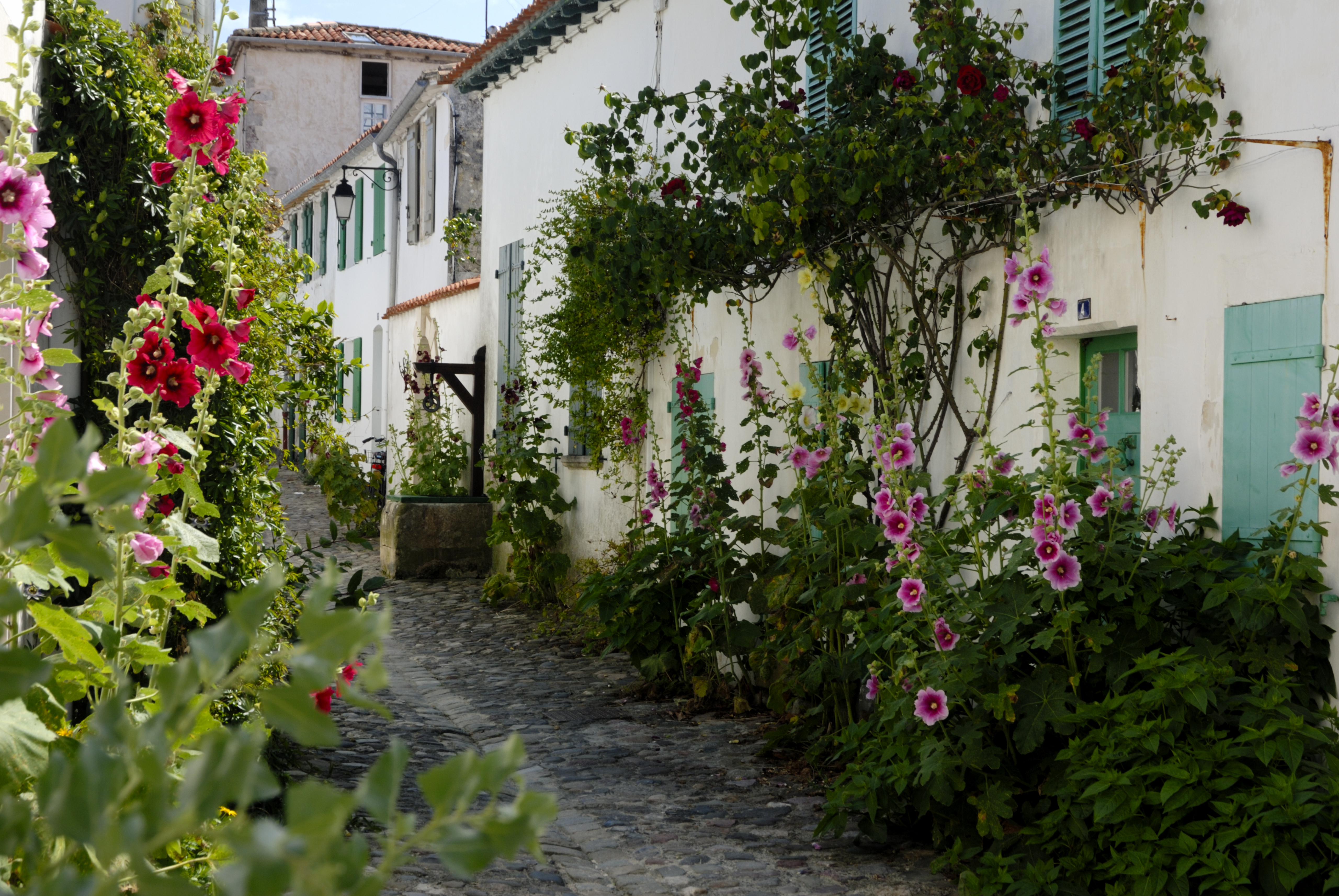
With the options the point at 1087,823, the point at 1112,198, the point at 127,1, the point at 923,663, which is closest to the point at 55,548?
the point at 1087,823

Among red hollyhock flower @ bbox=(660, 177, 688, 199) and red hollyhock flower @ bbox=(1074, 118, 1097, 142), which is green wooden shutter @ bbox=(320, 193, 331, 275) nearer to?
red hollyhock flower @ bbox=(660, 177, 688, 199)

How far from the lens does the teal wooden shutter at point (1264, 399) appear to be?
4.25 metres

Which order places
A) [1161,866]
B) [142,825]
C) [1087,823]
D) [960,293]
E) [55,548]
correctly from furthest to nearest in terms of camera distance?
[960,293]
[1087,823]
[1161,866]
[55,548]
[142,825]

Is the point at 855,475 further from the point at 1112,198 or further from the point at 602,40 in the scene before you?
the point at 602,40

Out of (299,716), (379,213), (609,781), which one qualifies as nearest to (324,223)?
(379,213)

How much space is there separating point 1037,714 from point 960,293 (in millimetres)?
2501

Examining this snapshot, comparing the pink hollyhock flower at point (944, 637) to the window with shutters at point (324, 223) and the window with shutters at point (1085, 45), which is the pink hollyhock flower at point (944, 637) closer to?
the window with shutters at point (1085, 45)

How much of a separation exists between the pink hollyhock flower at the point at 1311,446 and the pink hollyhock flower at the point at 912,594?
4.30 feet

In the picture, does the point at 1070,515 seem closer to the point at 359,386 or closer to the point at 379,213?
the point at 379,213

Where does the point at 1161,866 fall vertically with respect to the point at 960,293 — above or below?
below

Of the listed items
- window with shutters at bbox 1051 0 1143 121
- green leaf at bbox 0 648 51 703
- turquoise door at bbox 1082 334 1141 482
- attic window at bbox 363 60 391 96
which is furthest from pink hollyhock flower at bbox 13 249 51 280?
attic window at bbox 363 60 391 96

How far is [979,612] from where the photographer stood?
4.52 metres

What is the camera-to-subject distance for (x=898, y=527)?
4.88 m

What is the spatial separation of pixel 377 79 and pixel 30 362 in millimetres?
28097
